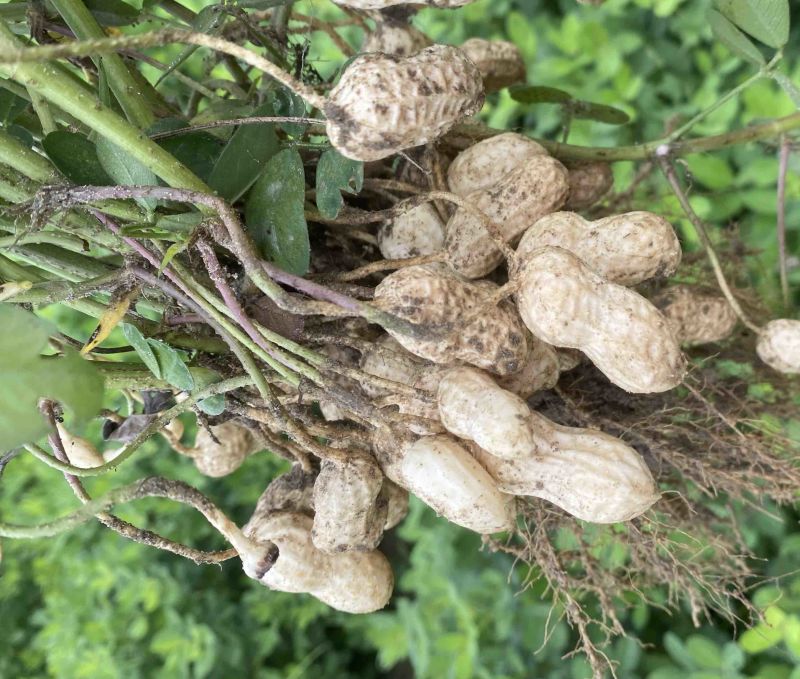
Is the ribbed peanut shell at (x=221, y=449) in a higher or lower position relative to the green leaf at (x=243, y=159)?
Result: lower

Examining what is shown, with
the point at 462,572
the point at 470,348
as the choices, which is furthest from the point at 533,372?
the point at 462,572

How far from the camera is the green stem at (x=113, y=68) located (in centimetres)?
64

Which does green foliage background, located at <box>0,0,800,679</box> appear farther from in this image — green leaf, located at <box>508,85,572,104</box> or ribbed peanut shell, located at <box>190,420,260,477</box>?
ribbed peanut shell, located at <box>190,420,260,477</box>

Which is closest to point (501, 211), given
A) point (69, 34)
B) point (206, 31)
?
point (206, 31)

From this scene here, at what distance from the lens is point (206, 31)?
2.27 feet

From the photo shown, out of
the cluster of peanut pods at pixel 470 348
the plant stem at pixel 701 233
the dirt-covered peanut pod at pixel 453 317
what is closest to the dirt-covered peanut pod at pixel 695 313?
the plant stem at pixel 701 233

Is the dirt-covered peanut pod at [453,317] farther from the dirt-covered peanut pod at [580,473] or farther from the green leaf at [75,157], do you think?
the green leaf at [75,157]

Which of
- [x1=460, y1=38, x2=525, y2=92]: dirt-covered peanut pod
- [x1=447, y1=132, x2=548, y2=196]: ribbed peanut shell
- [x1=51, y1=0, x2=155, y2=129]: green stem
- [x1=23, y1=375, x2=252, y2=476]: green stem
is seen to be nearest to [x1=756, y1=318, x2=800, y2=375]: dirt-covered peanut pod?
[x1=447, y1=132, x2=548, y2=196]: ribbed peanut shell

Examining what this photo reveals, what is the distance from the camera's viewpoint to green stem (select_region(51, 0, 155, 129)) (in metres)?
0.64

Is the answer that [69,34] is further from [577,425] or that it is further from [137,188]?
[577,425]

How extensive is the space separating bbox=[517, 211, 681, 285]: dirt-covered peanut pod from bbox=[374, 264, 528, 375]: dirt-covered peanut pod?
2.6 inches

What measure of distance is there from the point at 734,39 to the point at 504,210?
1.09 feet

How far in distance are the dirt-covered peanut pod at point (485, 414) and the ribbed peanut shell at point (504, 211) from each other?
120 mm

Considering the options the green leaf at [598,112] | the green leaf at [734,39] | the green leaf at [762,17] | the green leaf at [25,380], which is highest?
the green leaf at [762,17]
